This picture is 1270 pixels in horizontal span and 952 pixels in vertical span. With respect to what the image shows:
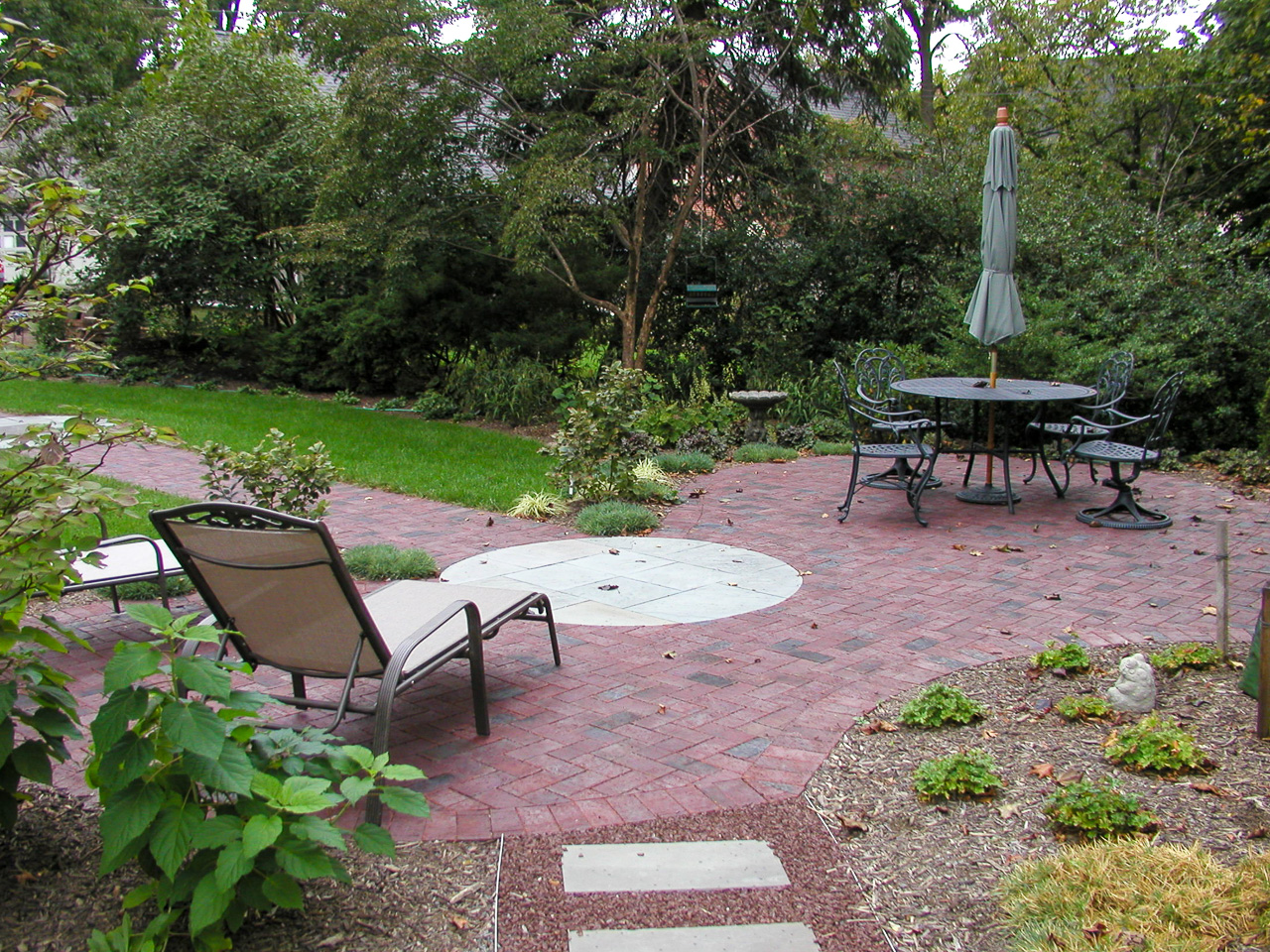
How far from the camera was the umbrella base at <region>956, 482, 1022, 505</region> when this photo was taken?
8.24 meters

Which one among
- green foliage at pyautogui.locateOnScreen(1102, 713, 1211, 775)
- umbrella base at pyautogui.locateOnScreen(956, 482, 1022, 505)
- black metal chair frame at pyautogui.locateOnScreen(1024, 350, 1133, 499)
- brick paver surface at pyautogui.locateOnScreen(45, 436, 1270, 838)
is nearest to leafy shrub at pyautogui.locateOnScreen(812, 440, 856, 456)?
black metal chair frame at pyautogui.locateOnScreen(1024, 350, 1133, 499)

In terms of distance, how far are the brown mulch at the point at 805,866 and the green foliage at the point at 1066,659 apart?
65 centimetres

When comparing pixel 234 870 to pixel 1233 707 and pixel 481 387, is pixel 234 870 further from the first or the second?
pixel 481 387

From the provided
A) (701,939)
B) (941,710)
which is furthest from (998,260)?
(701,939)

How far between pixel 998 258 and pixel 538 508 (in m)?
4.29

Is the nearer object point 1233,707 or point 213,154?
point 1233,707

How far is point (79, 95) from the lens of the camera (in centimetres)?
2247

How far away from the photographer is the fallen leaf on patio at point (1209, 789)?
3.18m

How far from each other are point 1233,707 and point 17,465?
427 cm

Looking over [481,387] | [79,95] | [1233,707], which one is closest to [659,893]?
[1233,707]

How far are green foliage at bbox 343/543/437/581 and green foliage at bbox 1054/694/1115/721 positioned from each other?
366cm

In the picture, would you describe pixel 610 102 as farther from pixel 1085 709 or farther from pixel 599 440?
pixel 1085 709

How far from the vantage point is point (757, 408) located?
1127 cm

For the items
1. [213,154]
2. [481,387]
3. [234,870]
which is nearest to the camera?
[234,870]
